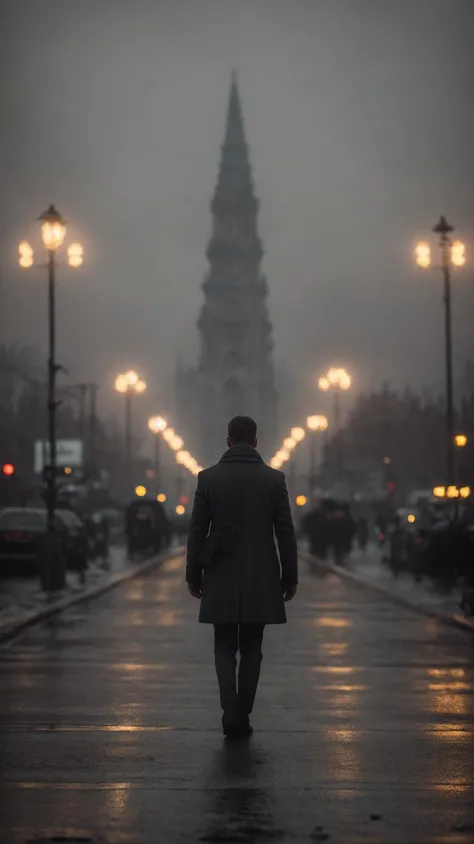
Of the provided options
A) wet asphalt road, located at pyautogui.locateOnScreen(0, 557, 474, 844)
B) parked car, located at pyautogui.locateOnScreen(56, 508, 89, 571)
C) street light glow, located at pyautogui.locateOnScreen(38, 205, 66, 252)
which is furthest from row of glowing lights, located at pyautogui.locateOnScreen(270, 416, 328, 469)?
wet asphalt road, located at pyautogui.locateOnScreen(0, 557, 474, 844)

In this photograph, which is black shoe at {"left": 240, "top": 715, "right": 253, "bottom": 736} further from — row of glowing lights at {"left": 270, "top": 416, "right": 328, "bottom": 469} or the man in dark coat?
row of glowing lights at {"left": 270, "top": 416, "right": 328, "bottom": 469}

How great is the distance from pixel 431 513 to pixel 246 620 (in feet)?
146

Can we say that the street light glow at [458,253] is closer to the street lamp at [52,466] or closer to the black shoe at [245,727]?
the street lamp at [52,466]

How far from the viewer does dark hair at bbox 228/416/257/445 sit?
1225cm

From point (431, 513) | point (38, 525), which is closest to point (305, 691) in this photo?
point (38, 525)

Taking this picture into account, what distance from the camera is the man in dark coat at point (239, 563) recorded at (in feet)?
38.6

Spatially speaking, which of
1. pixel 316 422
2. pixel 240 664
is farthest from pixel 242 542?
pixel 316 422

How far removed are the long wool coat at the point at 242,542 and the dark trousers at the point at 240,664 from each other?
0.55ft

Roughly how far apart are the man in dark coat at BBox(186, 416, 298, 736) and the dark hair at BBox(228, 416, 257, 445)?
19 cm

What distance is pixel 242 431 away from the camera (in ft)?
40.2

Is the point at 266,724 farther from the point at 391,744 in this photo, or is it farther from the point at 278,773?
the point at 278,773

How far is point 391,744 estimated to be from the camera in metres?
11.6

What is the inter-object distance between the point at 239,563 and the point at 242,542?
149mm

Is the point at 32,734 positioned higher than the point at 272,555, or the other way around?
the point at 272,555
